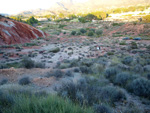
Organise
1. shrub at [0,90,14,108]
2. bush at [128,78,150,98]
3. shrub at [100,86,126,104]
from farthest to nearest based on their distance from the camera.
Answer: bush at [128,78,150,98]
shrub at [100,86,126,104]
shrub at [0,90,14,108]

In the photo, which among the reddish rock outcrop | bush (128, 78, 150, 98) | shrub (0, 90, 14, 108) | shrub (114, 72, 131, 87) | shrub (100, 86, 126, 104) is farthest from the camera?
the reddish rock outcrop

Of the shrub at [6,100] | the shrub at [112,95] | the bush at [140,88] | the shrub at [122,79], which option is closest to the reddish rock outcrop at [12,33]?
the shrub at [6,100]

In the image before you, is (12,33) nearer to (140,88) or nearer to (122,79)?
(122,79)

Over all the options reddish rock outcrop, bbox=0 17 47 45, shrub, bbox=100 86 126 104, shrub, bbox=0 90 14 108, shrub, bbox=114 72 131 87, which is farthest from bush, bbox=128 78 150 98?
reddish rock outcrop, bbox=0 17 47 45

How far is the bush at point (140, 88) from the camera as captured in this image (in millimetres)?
4277

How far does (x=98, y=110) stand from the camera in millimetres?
3010

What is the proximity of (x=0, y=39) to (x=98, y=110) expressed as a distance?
81.1ft

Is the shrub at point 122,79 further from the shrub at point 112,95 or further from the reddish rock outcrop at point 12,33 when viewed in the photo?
the reddish rock outcrop at point 12,33

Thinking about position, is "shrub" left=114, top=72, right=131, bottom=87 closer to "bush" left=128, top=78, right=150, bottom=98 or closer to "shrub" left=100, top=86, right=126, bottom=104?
"bush" left=128, top=78, right=150, bottom=98

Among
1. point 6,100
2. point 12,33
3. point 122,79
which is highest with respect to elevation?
point 12,33

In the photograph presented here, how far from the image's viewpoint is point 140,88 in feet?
14.7

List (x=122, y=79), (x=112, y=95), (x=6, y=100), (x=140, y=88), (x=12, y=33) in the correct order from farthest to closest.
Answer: (x=12, y=33) → (x=122, y=79) → (x=140, y=88) → (x=112, y=95) → (x=6, y=100)

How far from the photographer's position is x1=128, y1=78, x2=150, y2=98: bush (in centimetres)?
428

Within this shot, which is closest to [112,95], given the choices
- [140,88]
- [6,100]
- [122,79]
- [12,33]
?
[140,88]
